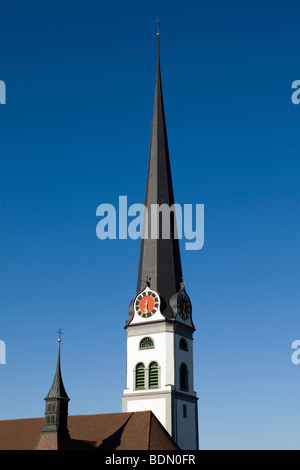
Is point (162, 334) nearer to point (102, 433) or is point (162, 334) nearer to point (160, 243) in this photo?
point (160, 243)

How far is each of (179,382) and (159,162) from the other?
21.3m

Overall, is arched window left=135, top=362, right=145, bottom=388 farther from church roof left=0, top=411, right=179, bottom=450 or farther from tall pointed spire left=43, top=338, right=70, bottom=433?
tall pointed spire left=43, top=338, right=70, bottom=433

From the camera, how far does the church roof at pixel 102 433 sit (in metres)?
51.0

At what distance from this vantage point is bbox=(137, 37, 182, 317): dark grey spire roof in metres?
61.5

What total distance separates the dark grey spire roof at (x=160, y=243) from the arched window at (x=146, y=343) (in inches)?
104

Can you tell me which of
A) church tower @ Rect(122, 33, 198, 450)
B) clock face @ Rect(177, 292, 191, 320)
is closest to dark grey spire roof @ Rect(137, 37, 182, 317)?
church tower @ Rect(122, 33, 198, 450)

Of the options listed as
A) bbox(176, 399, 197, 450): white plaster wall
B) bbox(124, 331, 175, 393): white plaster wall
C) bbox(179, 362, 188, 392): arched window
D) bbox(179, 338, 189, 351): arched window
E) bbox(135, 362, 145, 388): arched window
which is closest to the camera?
bbox(176, 399, 197, 450): white plaster wall

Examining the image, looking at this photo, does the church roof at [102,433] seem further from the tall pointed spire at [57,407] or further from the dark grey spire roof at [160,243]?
the dark grey spire roof at [160,243]

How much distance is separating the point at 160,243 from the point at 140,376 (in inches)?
480

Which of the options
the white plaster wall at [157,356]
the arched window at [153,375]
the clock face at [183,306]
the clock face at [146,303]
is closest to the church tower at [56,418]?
the white plaster wall at [157,356]

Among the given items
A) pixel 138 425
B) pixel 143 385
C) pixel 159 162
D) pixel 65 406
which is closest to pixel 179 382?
pixel 143 385

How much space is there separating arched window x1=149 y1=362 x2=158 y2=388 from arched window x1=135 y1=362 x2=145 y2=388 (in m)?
0.73

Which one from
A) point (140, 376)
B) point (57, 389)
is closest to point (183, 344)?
point (140, 376)
